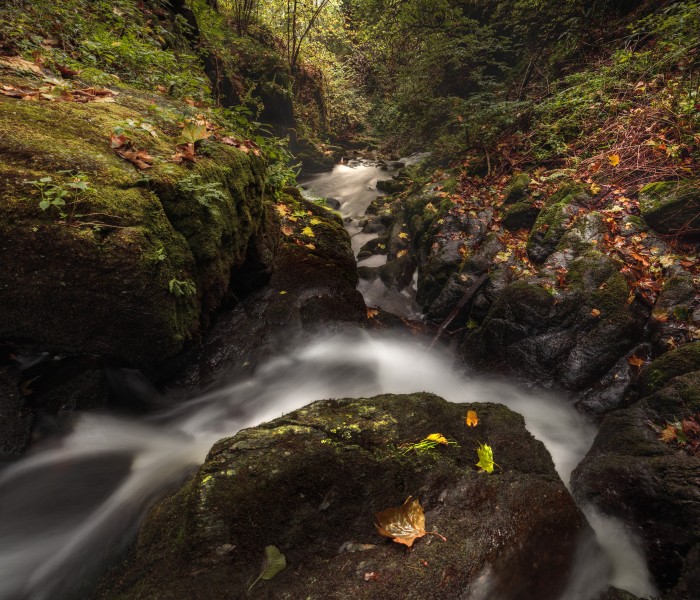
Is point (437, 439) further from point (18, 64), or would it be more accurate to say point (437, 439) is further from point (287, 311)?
point (18, 64)

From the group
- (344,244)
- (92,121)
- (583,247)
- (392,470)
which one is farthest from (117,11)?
(583,247)

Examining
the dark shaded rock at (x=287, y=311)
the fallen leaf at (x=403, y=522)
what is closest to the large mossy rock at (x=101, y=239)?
the dark shaded rock at (x=287, y=311)

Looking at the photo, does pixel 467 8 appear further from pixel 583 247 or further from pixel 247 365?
pixel 247 365

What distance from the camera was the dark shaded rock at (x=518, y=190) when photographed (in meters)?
6.85

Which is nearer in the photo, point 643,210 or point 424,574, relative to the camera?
point 424,574

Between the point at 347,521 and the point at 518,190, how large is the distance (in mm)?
6864

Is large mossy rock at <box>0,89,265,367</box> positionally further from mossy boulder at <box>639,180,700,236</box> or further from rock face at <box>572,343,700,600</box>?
mossy boulder at <box>639,180,700,236</box>

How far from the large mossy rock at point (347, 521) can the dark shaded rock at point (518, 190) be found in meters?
5.67

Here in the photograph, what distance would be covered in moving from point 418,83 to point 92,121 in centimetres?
1147

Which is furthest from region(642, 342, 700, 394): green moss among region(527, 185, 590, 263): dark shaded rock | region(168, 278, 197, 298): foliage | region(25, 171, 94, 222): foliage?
region(25, 171, 94, 222): foliage

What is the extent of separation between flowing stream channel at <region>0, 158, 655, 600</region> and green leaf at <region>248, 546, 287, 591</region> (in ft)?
3.07

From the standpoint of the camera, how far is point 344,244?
5.78 metres

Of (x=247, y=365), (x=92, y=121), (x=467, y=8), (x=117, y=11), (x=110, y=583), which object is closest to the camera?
(x=110, y=583)

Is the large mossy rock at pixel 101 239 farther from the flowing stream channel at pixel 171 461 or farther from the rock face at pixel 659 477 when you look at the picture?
the rock face at pixel 659 477
